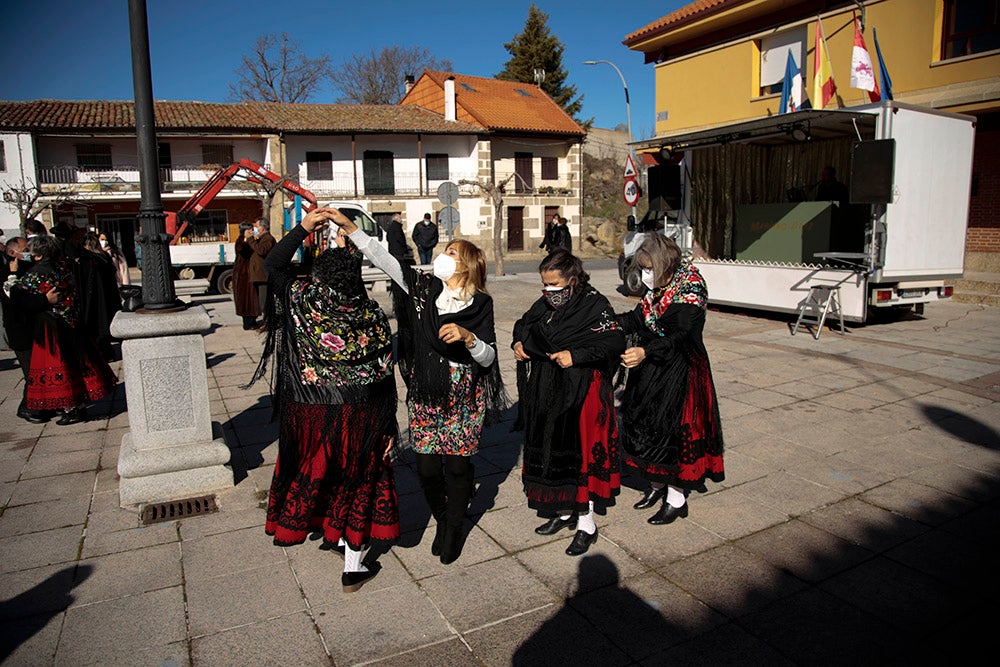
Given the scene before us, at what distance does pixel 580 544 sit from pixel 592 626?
0.66m

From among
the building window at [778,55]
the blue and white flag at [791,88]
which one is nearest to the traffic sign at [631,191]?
the blue and white flag at [791,88]

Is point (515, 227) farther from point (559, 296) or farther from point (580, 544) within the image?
point (580, 544)

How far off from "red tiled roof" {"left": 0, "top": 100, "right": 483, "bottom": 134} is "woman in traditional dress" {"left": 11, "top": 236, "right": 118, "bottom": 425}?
26008 millimetres

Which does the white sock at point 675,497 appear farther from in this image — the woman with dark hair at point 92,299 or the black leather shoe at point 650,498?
the woman with dark hair at point 92,299

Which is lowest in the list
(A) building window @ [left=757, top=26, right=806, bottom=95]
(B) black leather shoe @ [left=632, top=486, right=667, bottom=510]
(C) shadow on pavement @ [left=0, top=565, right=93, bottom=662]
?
(C) shadow on pavement @ [left=0, top=565, right=93, bottom=662]

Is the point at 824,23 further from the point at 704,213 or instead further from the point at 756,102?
the point at 704,213

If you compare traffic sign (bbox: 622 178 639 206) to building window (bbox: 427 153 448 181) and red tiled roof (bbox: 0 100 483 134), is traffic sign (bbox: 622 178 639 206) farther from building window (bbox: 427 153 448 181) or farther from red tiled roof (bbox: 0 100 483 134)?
building window (bbox: 427 153 448 181)

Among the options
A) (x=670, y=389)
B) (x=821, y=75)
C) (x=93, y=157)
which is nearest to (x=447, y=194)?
(x=821, y=75)

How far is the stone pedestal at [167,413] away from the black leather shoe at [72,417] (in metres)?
2.16

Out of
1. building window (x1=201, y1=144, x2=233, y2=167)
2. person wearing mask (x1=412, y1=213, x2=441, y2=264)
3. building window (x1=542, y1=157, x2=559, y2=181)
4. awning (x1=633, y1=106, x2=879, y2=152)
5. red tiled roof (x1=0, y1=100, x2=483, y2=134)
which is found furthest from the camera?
building window (x1=542, y1=157, x2=559, y2=181)

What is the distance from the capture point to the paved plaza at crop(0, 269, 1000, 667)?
2891 millimetres

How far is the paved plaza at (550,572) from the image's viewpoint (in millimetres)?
2891

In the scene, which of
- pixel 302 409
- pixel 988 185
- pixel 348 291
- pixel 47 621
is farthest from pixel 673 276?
pixel 988 185

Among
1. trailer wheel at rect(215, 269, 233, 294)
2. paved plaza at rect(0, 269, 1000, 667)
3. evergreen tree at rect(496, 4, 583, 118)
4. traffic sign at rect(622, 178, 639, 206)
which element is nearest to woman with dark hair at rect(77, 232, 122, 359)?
paved plaza at rect(0, 269, 1000, 667)
